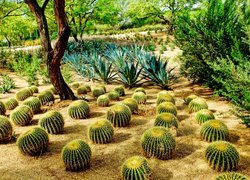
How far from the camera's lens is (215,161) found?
4211 millimetres

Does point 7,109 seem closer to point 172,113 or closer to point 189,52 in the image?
point 172,113

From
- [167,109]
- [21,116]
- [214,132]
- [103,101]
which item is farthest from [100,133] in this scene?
[103,101]

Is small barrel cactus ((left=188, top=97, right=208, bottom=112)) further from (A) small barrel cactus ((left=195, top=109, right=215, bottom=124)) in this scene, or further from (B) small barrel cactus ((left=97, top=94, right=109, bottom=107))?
(B) small barrel cactus ((left=97, top=94, right=109, bottom=107))

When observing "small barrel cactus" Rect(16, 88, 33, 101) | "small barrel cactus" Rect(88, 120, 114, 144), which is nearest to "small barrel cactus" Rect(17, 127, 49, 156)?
"small barrel cactus" Rect(88, 120, 114, 144)

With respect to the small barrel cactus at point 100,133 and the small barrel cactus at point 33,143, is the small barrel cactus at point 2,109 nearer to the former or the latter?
the small barrel cactus at point 33,143

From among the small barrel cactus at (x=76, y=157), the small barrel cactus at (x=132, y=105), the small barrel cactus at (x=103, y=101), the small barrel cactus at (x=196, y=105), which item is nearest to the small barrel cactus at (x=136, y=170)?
the small barrel cactus at (x=76, y=157)

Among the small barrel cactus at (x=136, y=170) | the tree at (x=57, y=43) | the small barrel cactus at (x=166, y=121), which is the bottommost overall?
the small barrel cactus at (x=136, y=170)

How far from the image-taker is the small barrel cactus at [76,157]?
4.35 m

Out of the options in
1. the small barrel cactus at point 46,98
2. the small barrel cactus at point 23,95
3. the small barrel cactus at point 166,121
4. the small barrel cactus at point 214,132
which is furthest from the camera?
the small barrel cactus at point 23,95

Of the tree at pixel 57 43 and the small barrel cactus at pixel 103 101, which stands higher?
the tree at pixel 57 43

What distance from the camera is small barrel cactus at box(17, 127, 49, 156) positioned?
15.9 ft

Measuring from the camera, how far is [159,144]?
4559 mm

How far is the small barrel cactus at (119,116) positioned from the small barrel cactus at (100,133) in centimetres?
64

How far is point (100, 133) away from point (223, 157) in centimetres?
211
